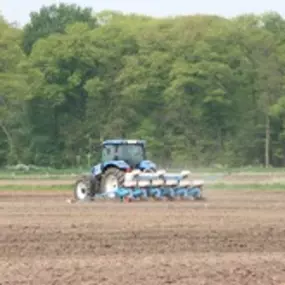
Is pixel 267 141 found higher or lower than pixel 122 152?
higher

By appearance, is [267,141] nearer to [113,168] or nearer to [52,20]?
[52,20]

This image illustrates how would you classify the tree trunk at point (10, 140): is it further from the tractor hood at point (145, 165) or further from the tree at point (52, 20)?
the tractor hood at point (145, 165)

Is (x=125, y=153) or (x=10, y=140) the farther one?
(x=10, y=140)

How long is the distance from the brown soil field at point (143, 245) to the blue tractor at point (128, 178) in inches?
174

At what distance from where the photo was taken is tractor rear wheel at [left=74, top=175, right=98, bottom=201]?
118ft

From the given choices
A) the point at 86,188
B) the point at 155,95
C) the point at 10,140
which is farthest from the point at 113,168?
the point at 155,95

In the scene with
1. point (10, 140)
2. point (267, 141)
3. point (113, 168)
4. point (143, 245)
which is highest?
point (10, 140)

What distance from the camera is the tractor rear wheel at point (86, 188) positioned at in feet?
118

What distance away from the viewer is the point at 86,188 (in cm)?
3612

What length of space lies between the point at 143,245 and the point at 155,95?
220 ft

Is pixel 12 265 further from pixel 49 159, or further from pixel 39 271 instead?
pixel 49 159

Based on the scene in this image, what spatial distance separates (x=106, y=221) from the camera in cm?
2359

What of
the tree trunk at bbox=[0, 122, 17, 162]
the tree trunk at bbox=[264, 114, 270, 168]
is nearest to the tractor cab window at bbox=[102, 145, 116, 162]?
the tree trunk at bbox=[0, 122, 17, 162]

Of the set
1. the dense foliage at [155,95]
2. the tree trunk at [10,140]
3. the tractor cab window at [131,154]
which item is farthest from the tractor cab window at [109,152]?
the tree trunk at [10,140]
